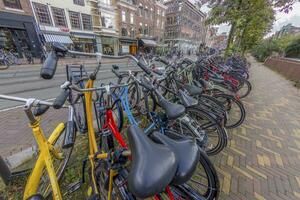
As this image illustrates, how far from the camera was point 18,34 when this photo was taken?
13883mm

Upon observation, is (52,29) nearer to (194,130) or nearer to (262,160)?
(194,130)

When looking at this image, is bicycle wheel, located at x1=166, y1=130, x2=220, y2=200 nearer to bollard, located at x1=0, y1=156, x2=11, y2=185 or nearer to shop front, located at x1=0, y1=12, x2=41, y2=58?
bollard, located at x1=0, y1=156, x2=11, y2=185

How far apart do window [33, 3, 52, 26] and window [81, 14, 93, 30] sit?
403cm

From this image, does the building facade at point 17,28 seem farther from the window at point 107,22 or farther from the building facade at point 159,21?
the building facade at point 159,21

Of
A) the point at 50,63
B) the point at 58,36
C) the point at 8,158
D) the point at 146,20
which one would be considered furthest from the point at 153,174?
the point at 146,20

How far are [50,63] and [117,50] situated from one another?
25.1 meters

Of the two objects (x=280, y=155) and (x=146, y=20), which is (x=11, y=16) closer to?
(x=280, y=155)

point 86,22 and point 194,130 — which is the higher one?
point 86,22

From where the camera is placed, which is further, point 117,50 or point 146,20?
→ point 146,20

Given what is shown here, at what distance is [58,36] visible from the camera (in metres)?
17.0

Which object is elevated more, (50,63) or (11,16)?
(11,16)

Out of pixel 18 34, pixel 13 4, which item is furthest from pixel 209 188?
pixel 13 4

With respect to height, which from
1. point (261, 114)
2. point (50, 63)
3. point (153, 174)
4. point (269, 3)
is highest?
point (269, 3)

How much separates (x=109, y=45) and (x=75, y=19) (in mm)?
6032
